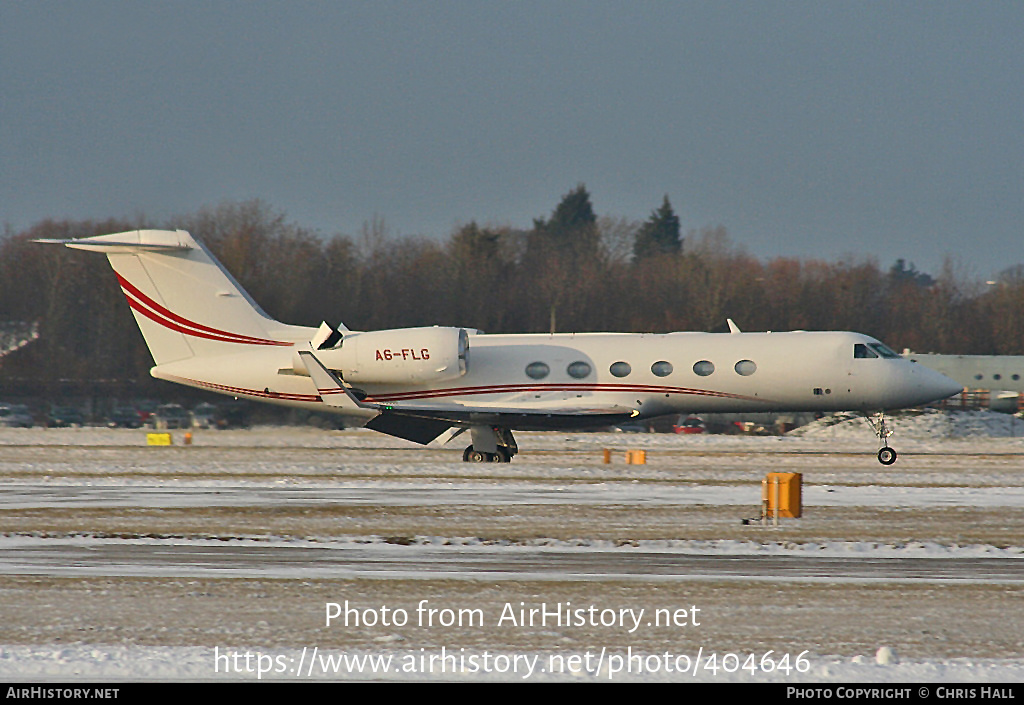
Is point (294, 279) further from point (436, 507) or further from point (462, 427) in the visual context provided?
point (436, 507)

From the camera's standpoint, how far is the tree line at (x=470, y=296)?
53781 mm

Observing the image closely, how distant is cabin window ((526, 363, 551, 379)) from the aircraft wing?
2.68ft

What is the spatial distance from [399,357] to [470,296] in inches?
1361

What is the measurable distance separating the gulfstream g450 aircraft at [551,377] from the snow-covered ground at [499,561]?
4.39ft

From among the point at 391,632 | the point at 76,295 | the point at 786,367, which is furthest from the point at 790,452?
the point at 76,295

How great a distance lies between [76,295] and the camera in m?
58.1

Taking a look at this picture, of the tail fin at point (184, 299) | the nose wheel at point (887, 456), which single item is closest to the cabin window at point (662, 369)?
the nose wheel at point (887, 456)

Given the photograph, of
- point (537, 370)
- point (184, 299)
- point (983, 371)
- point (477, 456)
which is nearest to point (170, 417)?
point (184, 299)

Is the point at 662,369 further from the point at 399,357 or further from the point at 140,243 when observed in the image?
the point at 140,243

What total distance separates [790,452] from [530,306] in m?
30.7

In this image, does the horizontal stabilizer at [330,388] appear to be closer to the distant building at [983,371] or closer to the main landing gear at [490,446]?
the main landing gear at [490,446]

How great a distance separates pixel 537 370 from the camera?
1134 inches

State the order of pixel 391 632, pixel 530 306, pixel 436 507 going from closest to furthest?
pixel 391 632 → pixel 436 507 → pixel 530 306

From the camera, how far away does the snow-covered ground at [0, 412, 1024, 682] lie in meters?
7.97
